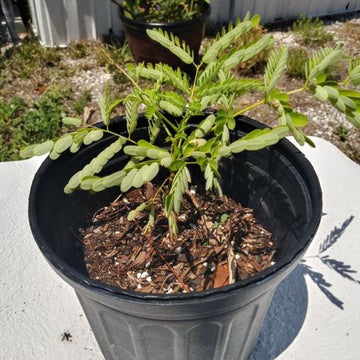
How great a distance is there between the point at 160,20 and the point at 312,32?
56.1 inches

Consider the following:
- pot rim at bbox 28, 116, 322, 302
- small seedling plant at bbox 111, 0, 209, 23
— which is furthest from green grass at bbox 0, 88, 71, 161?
pot rim at bbox 28, 116, 322, 302

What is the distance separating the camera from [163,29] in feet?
10.5

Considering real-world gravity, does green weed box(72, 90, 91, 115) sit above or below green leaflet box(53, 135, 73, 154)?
below

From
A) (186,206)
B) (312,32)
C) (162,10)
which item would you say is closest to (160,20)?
(162,10)

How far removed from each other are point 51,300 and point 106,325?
1.64ft

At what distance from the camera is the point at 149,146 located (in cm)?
123

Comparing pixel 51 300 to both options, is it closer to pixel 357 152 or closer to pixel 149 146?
pixel 149 146

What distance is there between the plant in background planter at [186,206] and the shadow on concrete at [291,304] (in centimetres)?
11

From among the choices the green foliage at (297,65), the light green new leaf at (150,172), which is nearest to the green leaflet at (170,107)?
the light green new leaf at (150,172)

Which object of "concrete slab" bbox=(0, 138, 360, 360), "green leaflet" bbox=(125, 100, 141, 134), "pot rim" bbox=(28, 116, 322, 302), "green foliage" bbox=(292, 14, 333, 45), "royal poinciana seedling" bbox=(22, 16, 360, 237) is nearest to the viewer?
"pot rim" bbox=(28, 116, 322, 302)

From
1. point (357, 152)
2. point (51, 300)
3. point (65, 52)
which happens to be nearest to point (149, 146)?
point (51, 300)

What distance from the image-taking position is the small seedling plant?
336 cm

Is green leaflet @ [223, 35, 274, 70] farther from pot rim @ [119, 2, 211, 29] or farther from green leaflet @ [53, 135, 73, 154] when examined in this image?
pot rim @ [119, 2, 211, 29]

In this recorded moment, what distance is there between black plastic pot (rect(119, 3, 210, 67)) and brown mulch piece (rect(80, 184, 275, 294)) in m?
1.88
